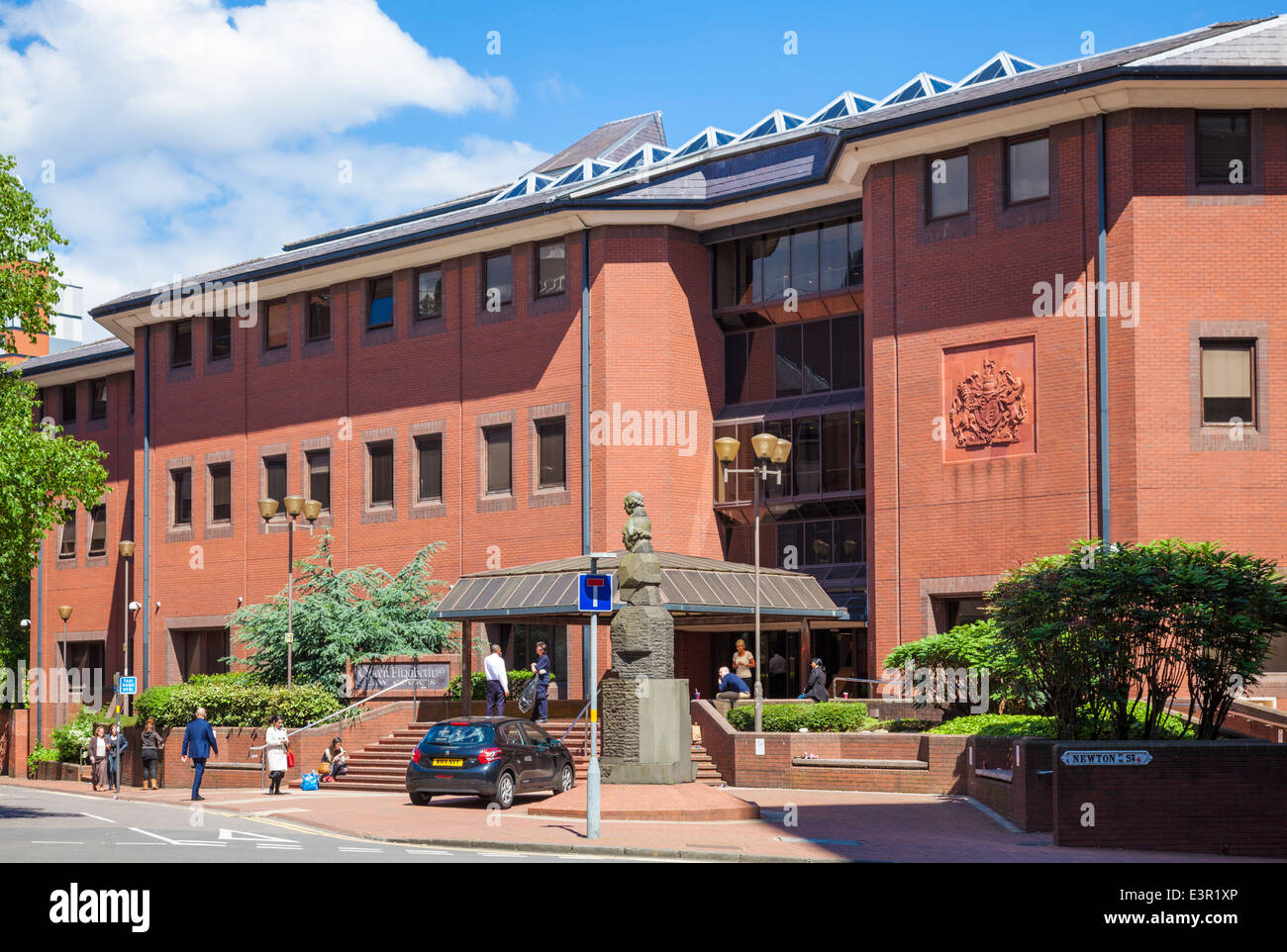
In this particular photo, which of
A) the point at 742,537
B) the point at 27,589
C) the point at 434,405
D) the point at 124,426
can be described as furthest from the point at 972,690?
the point at 27,589

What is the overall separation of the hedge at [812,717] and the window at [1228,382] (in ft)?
29.5

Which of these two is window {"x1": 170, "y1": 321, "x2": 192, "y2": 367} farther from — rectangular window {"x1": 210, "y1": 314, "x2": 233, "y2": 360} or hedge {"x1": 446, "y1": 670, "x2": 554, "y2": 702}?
hedge {"x1": 446, "y1": 670, "x2": 554, "y2": 702}

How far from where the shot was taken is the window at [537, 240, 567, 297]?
129 ft

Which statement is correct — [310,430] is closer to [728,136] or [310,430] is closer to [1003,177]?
[728,136]

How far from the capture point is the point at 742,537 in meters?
39.5

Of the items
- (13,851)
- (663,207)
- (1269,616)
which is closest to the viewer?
(13,851)

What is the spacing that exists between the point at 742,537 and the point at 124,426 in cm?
2347

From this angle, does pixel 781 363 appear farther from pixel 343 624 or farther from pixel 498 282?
pixel 343 624

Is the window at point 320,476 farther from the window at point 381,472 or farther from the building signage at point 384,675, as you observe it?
the building signage at point 384,675

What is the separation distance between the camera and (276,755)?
3064cm

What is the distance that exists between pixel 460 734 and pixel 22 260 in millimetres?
10821

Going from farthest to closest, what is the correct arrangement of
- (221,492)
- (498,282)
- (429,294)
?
(221,492), (429,294), (498,282)

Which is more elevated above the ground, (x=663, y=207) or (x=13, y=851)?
(x=663, y=207)

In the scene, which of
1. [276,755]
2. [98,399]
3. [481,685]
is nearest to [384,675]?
[481,685]
